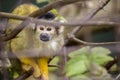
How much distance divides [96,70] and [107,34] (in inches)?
53.5

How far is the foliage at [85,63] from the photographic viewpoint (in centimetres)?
134

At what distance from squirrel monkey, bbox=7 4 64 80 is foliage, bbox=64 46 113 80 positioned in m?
0.29

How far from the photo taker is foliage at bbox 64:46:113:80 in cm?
134

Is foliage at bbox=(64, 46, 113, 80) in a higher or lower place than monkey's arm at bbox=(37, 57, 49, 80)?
higher

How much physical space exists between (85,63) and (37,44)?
0.44m

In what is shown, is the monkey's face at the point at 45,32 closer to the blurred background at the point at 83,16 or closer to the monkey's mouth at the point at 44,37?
the monkey's mouth at the point at 44,37

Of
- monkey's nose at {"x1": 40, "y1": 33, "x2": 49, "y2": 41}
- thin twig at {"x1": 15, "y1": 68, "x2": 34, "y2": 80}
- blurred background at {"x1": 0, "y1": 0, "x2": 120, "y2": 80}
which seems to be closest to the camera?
blurred background at {"x1": 0, "y1": 0, "x2": 120, "y2": 80}

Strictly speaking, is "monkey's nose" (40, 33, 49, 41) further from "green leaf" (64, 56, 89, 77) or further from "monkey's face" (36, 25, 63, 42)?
"green leaf" (64, 56, 89, 77)

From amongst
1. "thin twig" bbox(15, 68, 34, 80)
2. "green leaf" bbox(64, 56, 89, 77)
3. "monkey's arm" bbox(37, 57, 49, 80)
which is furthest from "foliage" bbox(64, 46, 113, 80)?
"monkey's arm" bbox(37, 57, 49, 80)

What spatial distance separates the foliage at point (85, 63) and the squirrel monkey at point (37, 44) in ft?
0.96

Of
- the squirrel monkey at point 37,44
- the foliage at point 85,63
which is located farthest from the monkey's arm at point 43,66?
the foliage at point 85,63

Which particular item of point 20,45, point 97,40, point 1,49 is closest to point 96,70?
point 1,49

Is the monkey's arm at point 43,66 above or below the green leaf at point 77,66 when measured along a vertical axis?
below

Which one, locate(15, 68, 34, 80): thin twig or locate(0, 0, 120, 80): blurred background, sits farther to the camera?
locate(15, 68, 34, 80): thin twig
